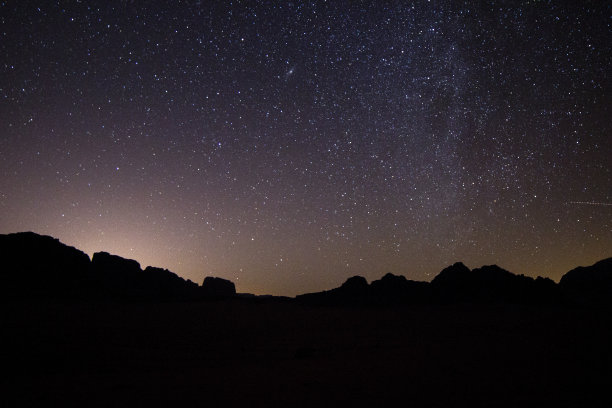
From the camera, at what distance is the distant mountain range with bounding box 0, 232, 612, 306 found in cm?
2452

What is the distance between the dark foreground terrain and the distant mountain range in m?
12.0

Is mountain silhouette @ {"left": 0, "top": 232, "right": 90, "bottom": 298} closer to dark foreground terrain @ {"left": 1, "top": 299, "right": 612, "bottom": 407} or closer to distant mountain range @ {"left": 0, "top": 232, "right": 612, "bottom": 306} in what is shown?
distant mountain range @ {"left": 0, "top": 232, "right": 612, "bottom": 306}

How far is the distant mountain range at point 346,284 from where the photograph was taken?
24516 mm

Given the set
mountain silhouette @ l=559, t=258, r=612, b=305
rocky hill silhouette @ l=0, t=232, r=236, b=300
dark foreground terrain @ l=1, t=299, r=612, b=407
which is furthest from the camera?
mountain silhouette @ l=559, t=258, r=612, b=305

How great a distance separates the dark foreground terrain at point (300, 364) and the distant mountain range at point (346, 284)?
473 inches

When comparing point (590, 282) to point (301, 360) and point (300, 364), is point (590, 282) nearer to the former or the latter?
point (301, 360)

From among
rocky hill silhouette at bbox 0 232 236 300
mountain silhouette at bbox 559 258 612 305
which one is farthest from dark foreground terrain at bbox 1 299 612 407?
mountain silhouette at bbox 559 258 612 305

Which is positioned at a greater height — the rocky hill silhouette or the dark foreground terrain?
the rocky hill silhouette

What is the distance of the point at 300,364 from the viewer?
24.3 feet

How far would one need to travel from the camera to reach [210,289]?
161ft

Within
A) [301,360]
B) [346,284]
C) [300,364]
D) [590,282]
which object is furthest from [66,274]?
[590,282]

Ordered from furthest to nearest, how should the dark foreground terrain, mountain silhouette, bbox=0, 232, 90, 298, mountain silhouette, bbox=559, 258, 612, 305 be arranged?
mountain silhouette, bbox=559, 258, 612, 305 → mountain silhouette, bbox=0, 232, 90, 298 → the dark foreground terrain

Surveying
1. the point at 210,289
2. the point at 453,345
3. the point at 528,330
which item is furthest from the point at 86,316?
the point at 210,289

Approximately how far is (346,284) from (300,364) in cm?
2516
